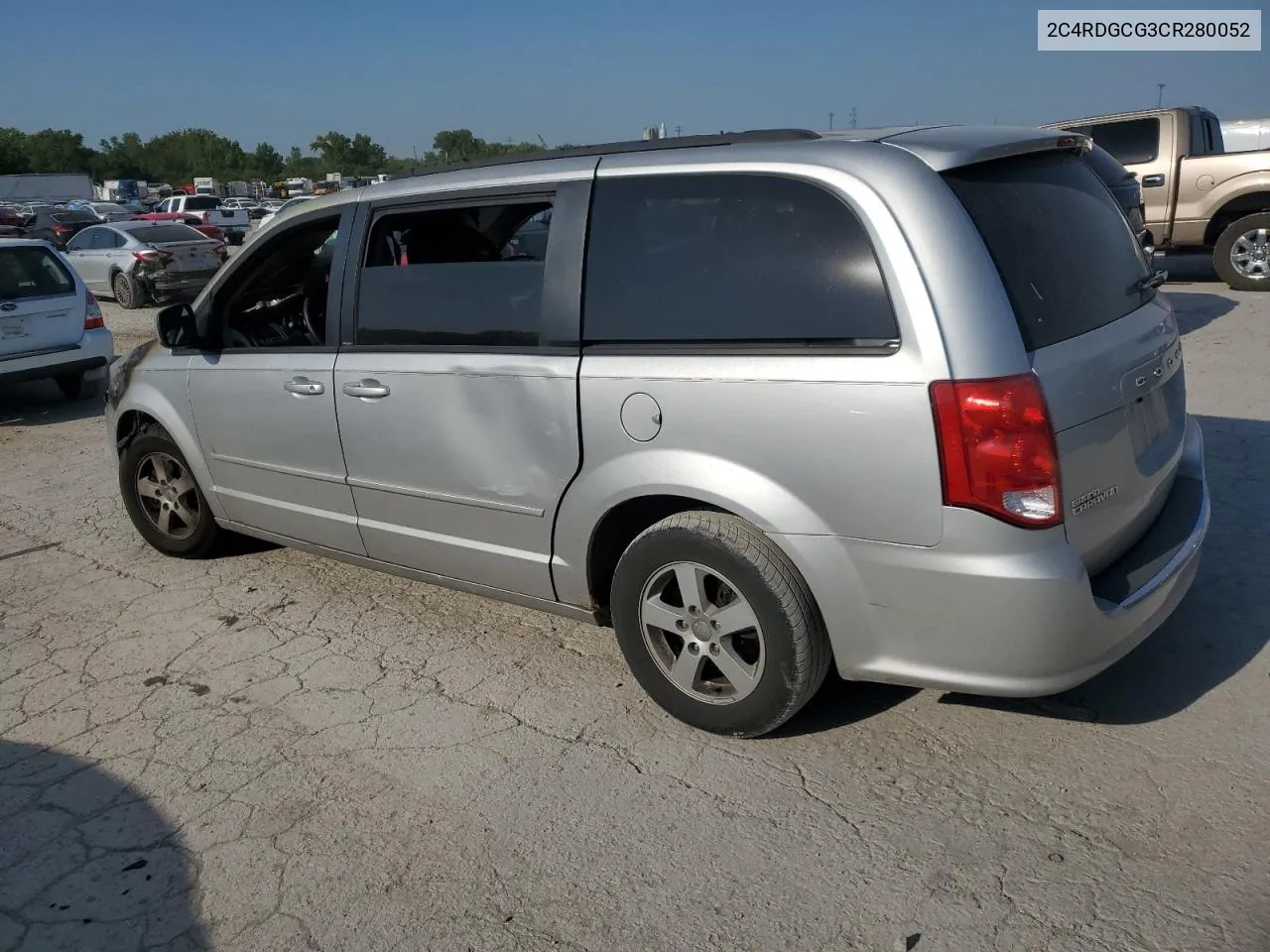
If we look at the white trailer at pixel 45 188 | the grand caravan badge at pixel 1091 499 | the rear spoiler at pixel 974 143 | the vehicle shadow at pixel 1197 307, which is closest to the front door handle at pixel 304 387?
the rear spoiler at pixel 974 143

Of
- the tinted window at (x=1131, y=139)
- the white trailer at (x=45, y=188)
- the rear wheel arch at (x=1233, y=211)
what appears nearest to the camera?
the rear wheel arch at (x=1233, y=211)

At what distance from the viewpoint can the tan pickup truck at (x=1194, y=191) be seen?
38.2 feet

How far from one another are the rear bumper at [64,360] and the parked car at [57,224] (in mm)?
25630

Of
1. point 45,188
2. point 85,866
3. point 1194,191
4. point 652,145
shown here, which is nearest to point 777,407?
point 652,145

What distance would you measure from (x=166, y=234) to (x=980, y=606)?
17980 millimetres

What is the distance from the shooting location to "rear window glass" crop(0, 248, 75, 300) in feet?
29.8

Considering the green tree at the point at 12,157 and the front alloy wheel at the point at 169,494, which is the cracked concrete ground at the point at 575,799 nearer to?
the front alloy wheel at the point at 169,494

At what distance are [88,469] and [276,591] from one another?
3.48 m

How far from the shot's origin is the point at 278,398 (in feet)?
14.4

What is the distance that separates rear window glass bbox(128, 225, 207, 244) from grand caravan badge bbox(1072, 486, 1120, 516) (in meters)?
17.6

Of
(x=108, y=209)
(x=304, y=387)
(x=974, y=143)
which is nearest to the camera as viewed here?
(x=974, y=143)

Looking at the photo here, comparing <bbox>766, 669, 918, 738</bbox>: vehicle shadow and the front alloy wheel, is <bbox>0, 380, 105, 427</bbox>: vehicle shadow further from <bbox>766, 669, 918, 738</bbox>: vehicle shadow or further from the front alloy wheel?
<bbox>766, 669, 918, 738</bbox>: vehicle shadow

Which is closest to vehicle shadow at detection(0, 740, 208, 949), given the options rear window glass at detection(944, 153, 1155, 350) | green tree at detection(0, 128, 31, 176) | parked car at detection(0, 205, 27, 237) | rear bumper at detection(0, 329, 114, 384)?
rear window glass at detection(944, 153, 1155, 350)

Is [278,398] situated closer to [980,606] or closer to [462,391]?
[462,391]
